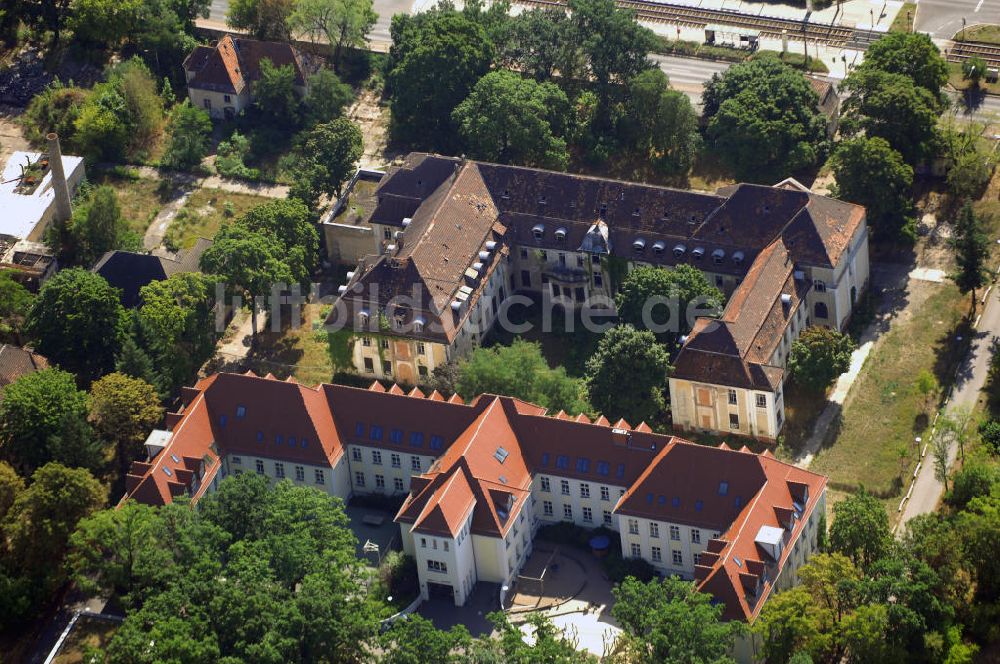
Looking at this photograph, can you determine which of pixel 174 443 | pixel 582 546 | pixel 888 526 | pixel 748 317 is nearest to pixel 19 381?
pixel 174 443

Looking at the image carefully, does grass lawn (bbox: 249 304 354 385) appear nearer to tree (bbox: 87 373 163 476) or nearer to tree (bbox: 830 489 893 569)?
tree (bbox: 87 373 163 476)

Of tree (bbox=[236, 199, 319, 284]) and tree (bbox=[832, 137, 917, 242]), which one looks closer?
tree (bbox=[832, 137, 917, 242])

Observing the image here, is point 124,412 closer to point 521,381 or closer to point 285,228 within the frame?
point 285,228

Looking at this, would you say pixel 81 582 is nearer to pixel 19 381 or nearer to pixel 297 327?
pixel 19 381

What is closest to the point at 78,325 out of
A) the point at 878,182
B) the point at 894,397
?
the point at 894,397

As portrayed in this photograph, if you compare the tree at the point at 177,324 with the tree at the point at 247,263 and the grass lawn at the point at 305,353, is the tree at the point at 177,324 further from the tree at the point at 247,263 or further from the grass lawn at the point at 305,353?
the grass lawn at the point at 305,353

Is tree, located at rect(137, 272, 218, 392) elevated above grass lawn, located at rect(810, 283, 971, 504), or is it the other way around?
tree, located at rect(137, 272, 218, 392)

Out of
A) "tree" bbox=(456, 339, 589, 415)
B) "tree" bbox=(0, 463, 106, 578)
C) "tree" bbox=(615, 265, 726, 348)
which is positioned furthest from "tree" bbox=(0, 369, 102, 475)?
"tree" bbox=(615, 265, 726, 348)
